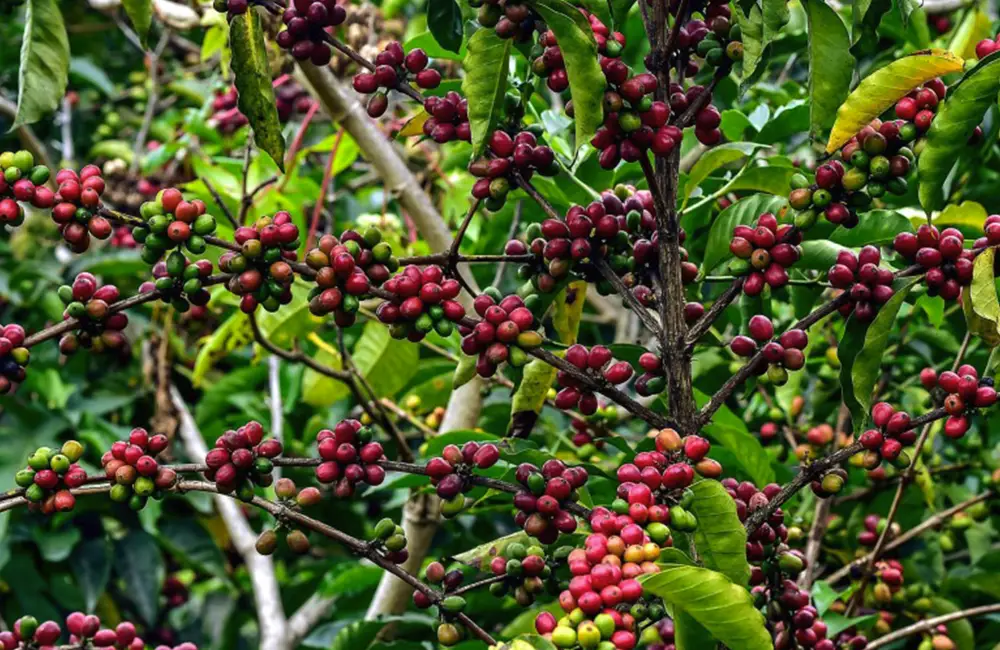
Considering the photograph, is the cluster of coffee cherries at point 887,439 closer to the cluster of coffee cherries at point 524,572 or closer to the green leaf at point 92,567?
the cluster of coffee cherries at point 524,572

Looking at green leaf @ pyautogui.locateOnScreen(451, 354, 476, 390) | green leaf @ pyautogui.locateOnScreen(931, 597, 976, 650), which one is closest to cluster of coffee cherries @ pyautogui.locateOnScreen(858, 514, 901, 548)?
green leaf @ pyautogui.locateOnScreen(931, 597, 976, 650)

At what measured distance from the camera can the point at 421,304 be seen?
1601 mm

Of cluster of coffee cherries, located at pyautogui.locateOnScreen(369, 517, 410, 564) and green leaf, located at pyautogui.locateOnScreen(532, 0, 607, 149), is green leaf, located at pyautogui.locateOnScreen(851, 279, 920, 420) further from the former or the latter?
cluster of coffee cherries, located at pyautogui.locateOnScreen(369, 517, 410, 564)

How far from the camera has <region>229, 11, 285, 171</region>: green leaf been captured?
1756mm

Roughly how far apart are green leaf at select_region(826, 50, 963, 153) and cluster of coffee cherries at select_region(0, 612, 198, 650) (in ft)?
3.83

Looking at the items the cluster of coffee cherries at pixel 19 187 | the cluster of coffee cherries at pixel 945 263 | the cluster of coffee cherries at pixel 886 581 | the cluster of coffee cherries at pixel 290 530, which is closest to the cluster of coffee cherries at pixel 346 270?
the cluster of coffee cherries at pixel 290 530

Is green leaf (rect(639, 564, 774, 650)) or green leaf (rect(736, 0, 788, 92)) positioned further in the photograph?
green leaf (rect(736, 0, 788, 92))

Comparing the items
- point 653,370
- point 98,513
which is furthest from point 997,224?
point 98,513

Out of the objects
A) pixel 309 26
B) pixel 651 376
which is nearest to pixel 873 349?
pixel 651 376

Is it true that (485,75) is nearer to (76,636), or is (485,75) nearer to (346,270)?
(346,270)

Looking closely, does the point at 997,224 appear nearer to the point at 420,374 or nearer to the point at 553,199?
the point at 553,199

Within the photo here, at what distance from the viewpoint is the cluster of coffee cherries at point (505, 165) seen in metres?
1.66

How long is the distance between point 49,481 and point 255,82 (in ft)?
2.01

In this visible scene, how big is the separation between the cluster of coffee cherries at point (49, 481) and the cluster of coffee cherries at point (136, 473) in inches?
1.9
